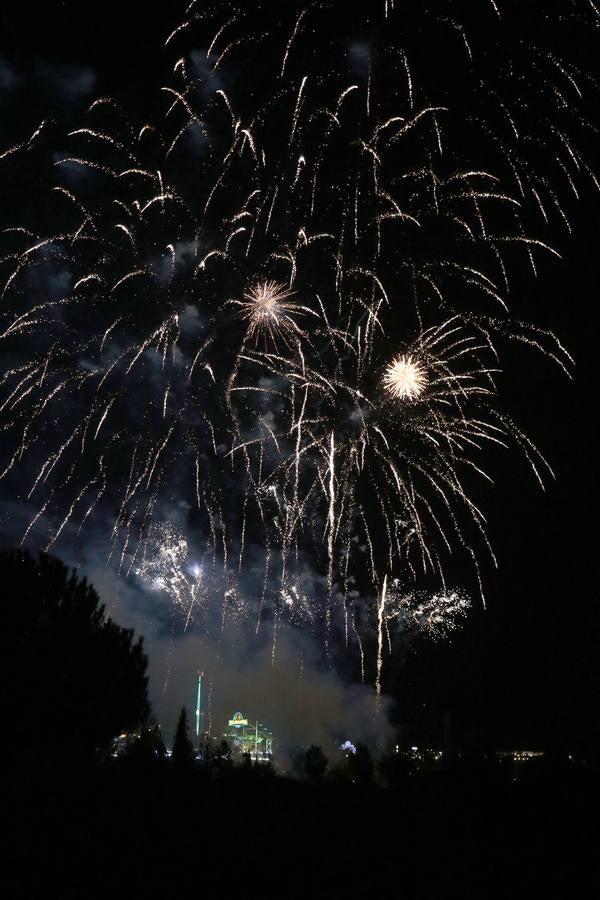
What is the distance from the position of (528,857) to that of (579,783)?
112 centimetres

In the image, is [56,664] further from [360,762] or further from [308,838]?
[308,838]

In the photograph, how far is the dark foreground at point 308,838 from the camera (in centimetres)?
817

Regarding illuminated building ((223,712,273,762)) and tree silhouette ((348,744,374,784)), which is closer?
tree silhouette ((348,744,374,784))

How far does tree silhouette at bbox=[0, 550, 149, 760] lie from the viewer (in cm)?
1507

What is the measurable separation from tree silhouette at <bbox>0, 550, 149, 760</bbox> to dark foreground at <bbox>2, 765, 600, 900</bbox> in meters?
5.55

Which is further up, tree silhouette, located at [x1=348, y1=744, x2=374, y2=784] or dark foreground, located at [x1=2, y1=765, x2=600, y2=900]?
tree silhouette, located at [x1=348, y1=744, x2=374, y2=784]

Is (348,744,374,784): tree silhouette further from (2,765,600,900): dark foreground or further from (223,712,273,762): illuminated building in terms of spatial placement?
(223,712,273,762): illuminated building

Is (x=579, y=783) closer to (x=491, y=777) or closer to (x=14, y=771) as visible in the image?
(x=491, y=777)

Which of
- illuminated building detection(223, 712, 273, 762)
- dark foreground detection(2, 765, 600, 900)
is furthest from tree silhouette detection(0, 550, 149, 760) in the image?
illuminated building detection(223, 712, 273, 762)

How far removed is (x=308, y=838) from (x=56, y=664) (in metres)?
8.71

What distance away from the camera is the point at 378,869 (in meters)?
8.50

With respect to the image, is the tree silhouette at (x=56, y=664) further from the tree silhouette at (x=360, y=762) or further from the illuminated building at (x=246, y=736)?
the illuminated building at (x=246, y=736)

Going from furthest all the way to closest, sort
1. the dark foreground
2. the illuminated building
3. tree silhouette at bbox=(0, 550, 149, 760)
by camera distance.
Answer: the illuminated building, tree silhouette at bbox=(0, 550, 149, 760), the dark foreground

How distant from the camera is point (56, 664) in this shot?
52.0ft
